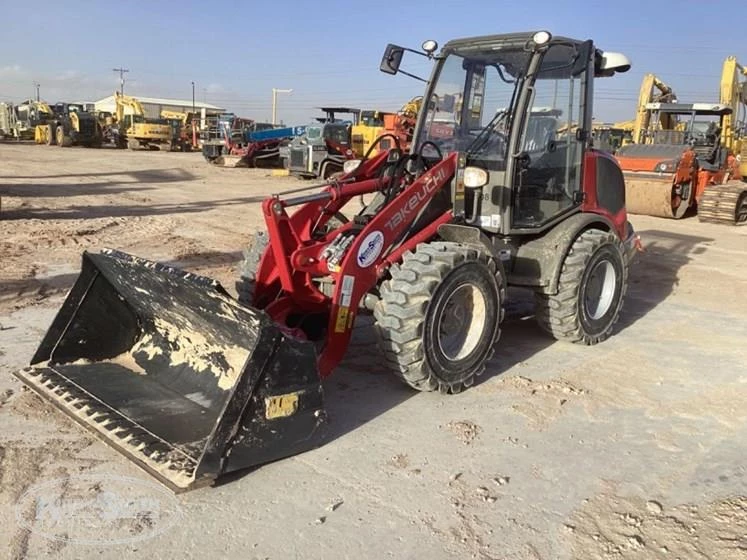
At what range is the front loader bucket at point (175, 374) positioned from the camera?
11.3 ft

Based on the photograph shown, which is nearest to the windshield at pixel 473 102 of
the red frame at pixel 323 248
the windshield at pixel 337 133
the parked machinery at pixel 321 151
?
the red frame at pixel 323 248

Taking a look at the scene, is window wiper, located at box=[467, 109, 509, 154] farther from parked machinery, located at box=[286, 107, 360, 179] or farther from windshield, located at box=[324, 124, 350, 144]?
windshield, located at box=[324, 124, 350, 144]

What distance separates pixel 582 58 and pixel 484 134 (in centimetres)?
94

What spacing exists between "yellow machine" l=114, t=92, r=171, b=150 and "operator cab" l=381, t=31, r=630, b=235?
3416 centimetres

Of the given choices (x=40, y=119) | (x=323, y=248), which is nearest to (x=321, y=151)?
(x=323, y=248)

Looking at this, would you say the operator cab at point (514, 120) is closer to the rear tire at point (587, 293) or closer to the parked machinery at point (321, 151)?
the rear tire at point (587, 293)

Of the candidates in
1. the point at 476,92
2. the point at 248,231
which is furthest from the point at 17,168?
the point at 476,92

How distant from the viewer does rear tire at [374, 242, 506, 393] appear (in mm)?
4340

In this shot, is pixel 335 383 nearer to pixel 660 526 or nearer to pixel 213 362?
pixel 213 362

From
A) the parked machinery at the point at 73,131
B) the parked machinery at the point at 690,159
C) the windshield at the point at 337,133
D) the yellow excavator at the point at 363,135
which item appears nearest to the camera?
the parked machinery at the point at 690,159

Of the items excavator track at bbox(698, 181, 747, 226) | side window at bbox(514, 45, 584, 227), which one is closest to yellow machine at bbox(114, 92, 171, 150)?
excavator track at bbox(698, 181, 747, 226)

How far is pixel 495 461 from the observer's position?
3.93 m

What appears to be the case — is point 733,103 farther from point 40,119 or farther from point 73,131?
point 40,119

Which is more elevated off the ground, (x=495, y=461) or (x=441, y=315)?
(x=441, y=315)
